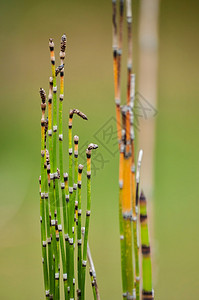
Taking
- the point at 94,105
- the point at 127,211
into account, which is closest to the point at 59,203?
the point at 127,211

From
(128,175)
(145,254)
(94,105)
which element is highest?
(94,105)

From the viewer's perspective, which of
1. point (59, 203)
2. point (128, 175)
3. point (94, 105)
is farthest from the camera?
point (94, 105)

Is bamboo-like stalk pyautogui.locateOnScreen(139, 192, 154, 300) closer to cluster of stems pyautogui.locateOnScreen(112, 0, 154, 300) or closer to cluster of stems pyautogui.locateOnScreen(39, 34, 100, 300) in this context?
cluster of stems pyautogui.locateOnScreen(112, 0, 154, 300)

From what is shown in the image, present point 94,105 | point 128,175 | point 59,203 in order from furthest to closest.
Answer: point 94,105 < point 59,203 < point 128,175

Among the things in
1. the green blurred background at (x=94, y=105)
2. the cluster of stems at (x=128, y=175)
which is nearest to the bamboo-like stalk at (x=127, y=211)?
the cluster of stems at (x=128, y=175)

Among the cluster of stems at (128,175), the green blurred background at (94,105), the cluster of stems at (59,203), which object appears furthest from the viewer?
the green blurred background at (94,105)

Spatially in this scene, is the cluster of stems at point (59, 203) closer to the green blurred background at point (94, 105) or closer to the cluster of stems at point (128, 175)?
the cluster of stems at point (128, 175)

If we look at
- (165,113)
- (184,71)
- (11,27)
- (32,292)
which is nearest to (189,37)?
(184,71)

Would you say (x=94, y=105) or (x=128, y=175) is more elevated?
(x=94, y=105)

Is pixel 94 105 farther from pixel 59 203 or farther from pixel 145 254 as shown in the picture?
pixel 145 254
